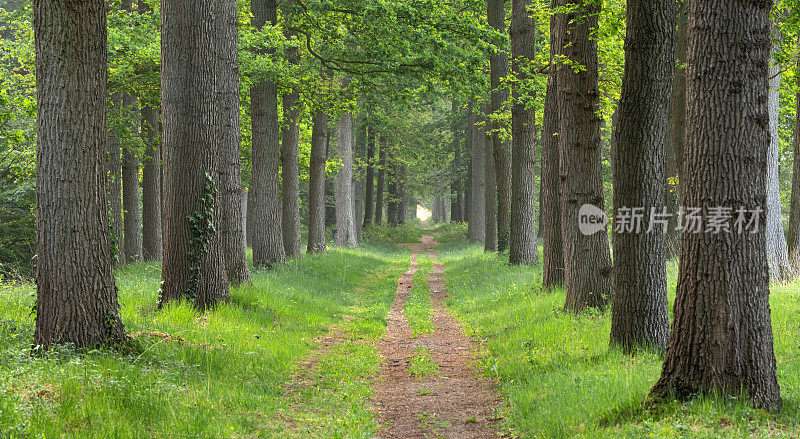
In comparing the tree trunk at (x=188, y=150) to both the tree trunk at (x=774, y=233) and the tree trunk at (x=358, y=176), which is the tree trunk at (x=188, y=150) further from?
the tree trunk at (x=358, y=176)

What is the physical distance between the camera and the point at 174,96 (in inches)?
374

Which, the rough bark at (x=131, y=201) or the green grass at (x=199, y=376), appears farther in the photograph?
the rough bark at (x=131, y=201)

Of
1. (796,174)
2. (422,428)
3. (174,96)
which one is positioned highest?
(174,96)

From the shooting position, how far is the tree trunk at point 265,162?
1530 centimetres

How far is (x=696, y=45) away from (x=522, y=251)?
1293 centimetres

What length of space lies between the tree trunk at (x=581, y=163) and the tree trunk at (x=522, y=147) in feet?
18.5

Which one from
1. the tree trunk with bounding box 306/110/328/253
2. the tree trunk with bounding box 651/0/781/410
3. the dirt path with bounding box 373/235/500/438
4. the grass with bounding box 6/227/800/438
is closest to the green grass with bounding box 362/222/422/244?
the tree trunk with bounding box 306/110/328/253

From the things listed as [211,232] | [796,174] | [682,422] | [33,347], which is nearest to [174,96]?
[211,232]

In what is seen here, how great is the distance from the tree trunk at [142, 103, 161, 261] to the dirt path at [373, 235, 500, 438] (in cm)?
1157

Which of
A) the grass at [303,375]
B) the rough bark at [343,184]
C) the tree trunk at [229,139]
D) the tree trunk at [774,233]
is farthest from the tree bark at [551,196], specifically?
the rough bark at [343,184]

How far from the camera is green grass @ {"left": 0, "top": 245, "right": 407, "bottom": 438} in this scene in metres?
4.79

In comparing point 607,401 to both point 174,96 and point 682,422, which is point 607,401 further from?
point 174,96

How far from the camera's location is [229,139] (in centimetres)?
1059

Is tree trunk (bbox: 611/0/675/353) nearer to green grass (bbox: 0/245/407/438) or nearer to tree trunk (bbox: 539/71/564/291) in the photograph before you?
green grass (bbox: 0/245/407/438)
